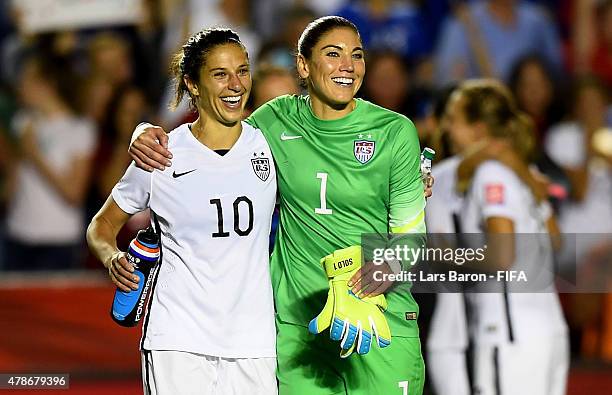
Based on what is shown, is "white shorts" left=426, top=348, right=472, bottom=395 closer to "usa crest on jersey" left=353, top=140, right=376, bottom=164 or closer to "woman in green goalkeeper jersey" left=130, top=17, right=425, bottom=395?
"woman in green goalkeeper jersey" left=130, top=17, right=425, bottom=395

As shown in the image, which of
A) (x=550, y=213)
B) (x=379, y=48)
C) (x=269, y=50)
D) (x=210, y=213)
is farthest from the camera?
(x=379, y=48)

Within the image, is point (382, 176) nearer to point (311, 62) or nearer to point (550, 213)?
point (311, 62)

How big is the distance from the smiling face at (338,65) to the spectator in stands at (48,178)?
16.0 ft

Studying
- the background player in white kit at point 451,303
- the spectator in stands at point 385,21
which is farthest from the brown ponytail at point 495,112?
the spectator in stands at point 385,21

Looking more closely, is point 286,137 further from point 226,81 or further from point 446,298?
point 446,298

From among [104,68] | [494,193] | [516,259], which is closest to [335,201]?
[494,193]

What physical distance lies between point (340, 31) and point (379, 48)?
4.59m

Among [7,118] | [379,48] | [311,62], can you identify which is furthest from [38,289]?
[311,62]

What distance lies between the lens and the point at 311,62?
15.9 ft

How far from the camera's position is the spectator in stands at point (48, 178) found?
944 centimetres

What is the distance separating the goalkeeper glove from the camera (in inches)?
178

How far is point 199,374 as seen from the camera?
4.50 m

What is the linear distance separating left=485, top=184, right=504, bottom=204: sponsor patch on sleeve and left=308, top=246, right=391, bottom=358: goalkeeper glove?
173 centimetres

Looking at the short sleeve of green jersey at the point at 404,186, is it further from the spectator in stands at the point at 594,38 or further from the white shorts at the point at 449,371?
the spectator in stands at the point at 594,38
